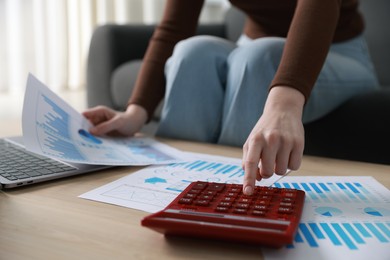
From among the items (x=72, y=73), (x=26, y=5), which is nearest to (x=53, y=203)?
(x=26, y=5)

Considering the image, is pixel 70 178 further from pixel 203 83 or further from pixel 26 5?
pixel 26 5

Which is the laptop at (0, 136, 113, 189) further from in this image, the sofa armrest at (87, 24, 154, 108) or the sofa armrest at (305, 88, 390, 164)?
the sofa armrest at (87, 24, 154, 108)

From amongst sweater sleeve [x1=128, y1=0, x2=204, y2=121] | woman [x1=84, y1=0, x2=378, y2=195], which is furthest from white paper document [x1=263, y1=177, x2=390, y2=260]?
sweater sleeve [x1=128, y1=0, x2=204, y2=121]

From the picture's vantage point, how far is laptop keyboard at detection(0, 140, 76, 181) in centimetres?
57

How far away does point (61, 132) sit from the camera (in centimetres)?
70

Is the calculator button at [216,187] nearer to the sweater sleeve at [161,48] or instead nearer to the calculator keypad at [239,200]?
the calculator keypad at [239,200]

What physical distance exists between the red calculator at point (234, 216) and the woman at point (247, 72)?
0.14m

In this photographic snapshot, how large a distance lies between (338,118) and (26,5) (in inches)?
61.6

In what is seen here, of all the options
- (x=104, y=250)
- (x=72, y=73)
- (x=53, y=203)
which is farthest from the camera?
(x=72, y=73)

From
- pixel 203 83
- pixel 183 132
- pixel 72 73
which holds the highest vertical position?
pixel 203 83

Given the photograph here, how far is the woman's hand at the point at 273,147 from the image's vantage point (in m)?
0.46

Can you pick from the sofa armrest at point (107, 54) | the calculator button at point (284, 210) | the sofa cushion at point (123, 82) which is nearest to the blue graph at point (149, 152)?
the calculator button at point (284, 210)

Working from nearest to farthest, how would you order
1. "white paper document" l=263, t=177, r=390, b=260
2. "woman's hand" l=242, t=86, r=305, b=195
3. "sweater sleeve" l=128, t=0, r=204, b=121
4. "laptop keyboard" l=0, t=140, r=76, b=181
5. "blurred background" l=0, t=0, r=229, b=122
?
1. "white paper document" l=263, t=177, r=390, b=260
2. "woman's hand" l=242, t=86, r=305, b=195
3. "laptop keyboard" l=0, t=140, r=76, b=181
4. "sweater sleeve" l=128, t=0, r=204, b=121
5. "blurred background" l=0, t=0, r=229, b=122

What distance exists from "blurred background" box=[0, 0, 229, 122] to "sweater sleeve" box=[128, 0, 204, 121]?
1075 mm
